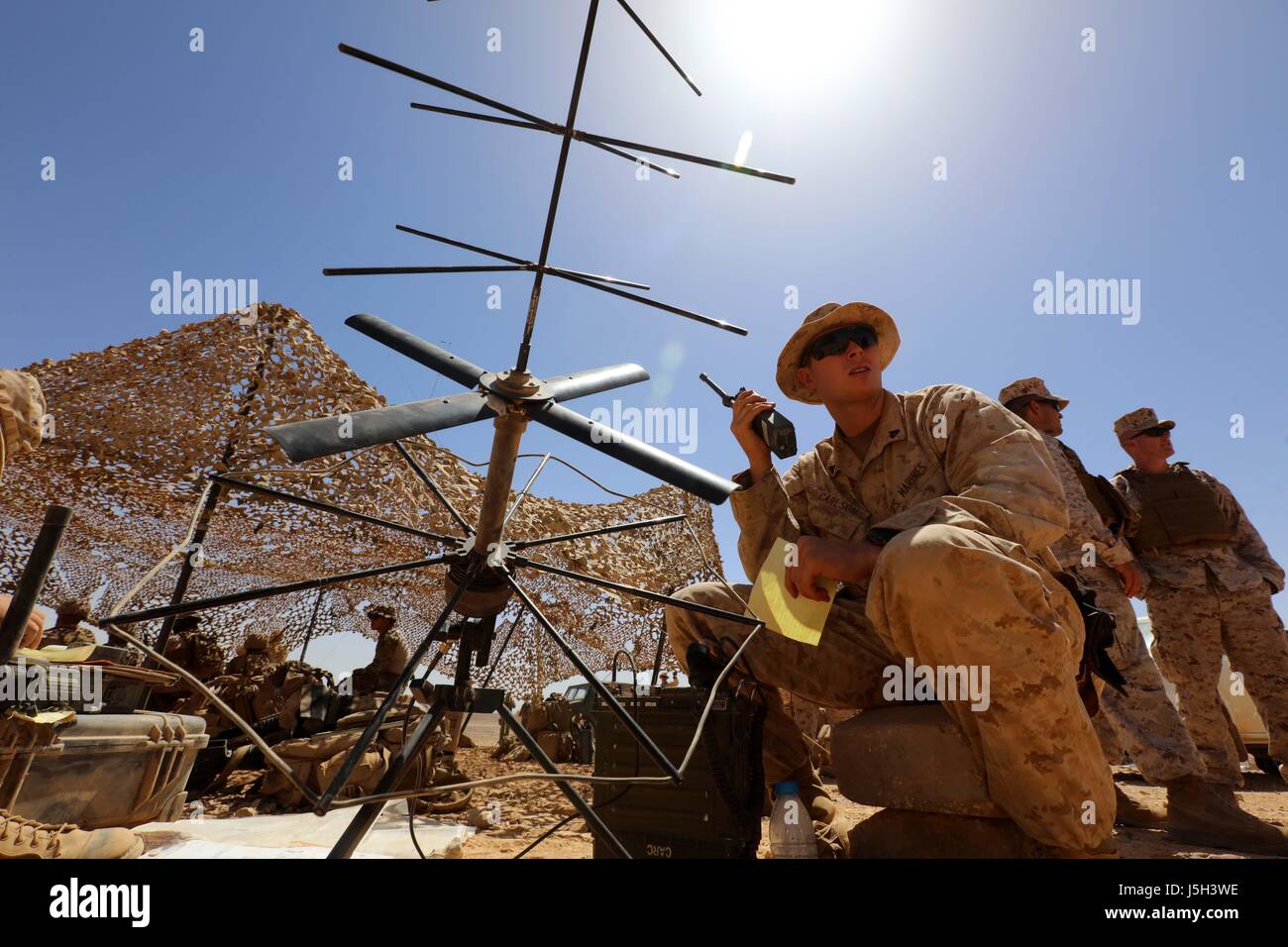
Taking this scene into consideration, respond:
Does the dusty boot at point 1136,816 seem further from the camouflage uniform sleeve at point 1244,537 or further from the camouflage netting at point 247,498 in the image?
the camouflage netting at point 247,498

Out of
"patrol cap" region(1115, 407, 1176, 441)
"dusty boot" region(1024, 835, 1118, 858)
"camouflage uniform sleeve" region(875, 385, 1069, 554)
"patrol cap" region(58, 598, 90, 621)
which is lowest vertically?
"patrol cap" region(58, 598, 90, 621)

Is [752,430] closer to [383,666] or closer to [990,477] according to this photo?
[990,477]

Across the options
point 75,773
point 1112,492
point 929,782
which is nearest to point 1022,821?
point 929,782

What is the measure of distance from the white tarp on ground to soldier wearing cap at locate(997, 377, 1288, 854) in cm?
456

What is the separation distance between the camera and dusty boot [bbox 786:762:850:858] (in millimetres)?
2588

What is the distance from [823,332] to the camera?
131 inches

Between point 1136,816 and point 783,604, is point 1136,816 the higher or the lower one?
the lower one

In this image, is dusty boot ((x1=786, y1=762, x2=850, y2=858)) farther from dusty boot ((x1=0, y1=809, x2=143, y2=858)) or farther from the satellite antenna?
dusty boot ((x1=0, y1=809, x2=143, y2=858))

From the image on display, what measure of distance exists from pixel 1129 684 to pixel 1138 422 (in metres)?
2.89

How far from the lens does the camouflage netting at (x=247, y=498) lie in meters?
6.00

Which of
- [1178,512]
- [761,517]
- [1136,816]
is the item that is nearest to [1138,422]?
[1178,512]

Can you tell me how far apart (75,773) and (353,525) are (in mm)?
4217

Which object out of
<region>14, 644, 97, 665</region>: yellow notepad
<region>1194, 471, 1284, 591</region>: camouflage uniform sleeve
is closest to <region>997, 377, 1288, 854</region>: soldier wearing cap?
<region>1194, 471, 1284, 591</region>: camouflage uniform sleeve
